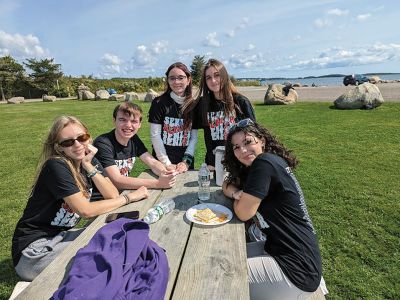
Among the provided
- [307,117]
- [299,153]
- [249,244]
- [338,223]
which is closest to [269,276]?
[249,244]

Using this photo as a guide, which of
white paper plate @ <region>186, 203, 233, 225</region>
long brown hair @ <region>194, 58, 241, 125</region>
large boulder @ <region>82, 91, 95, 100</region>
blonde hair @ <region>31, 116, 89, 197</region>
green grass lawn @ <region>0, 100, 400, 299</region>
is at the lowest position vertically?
green grass lawn @ <region>0, 100, 400, 299</region>

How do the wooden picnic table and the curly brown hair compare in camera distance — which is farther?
the curly brown hair

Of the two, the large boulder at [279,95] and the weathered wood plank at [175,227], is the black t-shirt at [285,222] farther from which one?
the large boulder at [279,95]

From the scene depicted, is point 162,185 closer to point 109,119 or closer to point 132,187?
point 132,187

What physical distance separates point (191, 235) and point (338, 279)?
209cm

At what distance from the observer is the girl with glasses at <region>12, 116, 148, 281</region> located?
262cm

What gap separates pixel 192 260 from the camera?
197 cm

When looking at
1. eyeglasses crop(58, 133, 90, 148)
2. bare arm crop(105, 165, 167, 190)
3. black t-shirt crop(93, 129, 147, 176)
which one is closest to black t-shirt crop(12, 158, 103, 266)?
eyeglasses crop(58, 133, 90, 148)

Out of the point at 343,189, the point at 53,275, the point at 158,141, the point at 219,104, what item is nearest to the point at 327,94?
the point at 343,189

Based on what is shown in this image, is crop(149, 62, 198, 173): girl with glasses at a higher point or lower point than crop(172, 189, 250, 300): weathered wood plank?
higher

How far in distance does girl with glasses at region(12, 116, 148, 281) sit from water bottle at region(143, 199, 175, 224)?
405 millimetres

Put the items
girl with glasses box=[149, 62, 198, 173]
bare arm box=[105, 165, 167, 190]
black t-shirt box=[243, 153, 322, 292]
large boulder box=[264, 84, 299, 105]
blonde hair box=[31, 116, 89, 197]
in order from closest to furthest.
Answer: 1. black t-shirt box=[243, 153, 322, 292]
2. blonde hair box=[31, 116, 89, 197]
3. bare arm box=[105, 165, 167, 190]
4. girl with glasses box=[149, 62, 198, 173]
5. large boulder box=[264, 84, 299, 105]

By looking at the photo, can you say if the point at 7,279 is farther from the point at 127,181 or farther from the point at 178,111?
the point at 178,111

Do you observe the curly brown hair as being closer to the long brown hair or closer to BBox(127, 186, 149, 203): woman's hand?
BBox(127, 186, 149, 203): woman's hand
